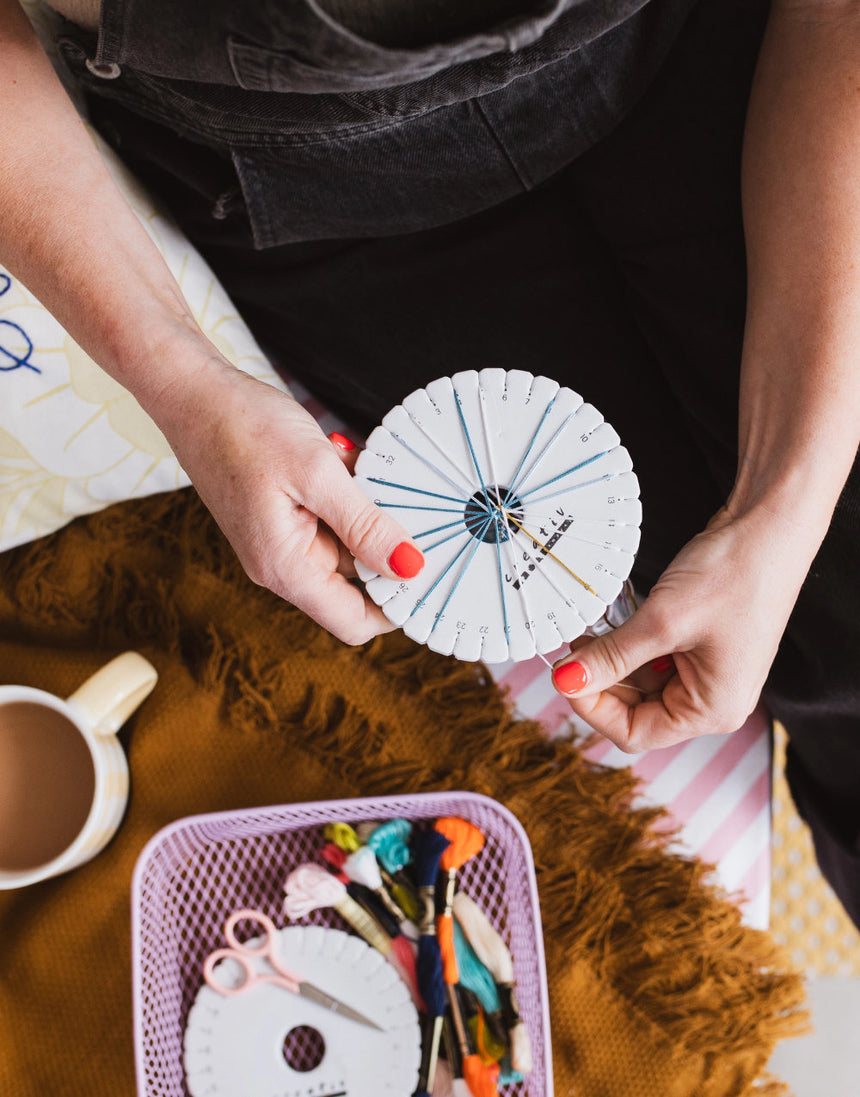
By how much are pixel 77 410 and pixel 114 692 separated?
284 millimetres

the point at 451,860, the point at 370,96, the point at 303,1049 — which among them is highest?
the point at 370,96

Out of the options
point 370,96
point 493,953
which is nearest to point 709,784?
point 493,953

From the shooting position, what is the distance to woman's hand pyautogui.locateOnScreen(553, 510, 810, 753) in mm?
646

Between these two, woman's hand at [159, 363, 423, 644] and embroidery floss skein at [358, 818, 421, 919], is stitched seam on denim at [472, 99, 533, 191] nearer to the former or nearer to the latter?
woman's hand at [159, 363, 423, 644]

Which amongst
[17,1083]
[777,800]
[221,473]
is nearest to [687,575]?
[221,473]

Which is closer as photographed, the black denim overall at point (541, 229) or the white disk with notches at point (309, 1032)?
the black denim overall at point (541, 229)

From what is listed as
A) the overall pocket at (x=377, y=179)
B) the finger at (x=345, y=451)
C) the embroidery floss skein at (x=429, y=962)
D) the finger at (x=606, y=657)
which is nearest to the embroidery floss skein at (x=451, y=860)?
the embroidery floss skein at (x=429, y=962)

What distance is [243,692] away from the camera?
3.15ft

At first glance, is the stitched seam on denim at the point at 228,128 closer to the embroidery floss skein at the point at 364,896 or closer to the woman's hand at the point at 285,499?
the woman's hand at the point at 285,499

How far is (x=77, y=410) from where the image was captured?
86 cm

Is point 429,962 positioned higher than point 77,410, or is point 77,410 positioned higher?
point 77,410

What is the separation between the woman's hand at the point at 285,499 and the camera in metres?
0.59

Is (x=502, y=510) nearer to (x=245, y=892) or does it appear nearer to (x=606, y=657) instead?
(x=606, y=657)

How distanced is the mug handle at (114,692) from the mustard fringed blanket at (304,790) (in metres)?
0.04
